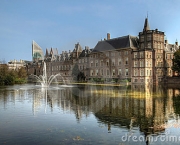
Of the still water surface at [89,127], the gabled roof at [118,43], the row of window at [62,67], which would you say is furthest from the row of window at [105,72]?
the still water surface at [89,127]

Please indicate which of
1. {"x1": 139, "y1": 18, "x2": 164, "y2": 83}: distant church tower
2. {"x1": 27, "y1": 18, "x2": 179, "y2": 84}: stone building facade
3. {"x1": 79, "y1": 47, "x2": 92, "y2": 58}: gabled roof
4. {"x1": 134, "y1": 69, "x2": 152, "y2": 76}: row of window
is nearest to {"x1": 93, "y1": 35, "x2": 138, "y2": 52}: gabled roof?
{"x1": 27, "y1": 18, "x2": 179, "y2": 84}: stone building facade

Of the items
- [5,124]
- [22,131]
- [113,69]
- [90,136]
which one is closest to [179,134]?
[90,136]

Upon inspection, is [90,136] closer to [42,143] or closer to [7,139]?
[42,143]

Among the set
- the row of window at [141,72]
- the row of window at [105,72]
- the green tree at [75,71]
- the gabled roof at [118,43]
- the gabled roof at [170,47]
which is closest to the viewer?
the row of window at [141,72]

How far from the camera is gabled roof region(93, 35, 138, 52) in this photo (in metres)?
65.9

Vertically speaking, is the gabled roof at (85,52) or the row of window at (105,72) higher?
the gabled roof at (85,52)

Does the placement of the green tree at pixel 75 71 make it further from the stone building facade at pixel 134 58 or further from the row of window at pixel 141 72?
the row of window at pixel 141 72

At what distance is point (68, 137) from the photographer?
37.1ft

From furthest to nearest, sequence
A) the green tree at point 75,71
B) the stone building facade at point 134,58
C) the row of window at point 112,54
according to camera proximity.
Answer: the green tree at point 75,71, the row of window at point 112,54, the stone building facade at point 134,58

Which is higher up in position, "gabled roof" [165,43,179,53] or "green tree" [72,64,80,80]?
"gabled roof" [165,43,179,53]

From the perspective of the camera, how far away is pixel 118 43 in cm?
Result: 6931

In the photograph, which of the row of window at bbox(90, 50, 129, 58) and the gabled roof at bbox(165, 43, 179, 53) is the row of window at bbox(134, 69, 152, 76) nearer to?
the row of window at bbox(90, 50, 129, 58)

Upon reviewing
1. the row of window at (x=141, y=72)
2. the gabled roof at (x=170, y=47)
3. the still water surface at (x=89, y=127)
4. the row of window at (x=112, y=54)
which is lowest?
the still water surface at (x=89, y=127)

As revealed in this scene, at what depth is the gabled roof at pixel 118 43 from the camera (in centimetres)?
6588
